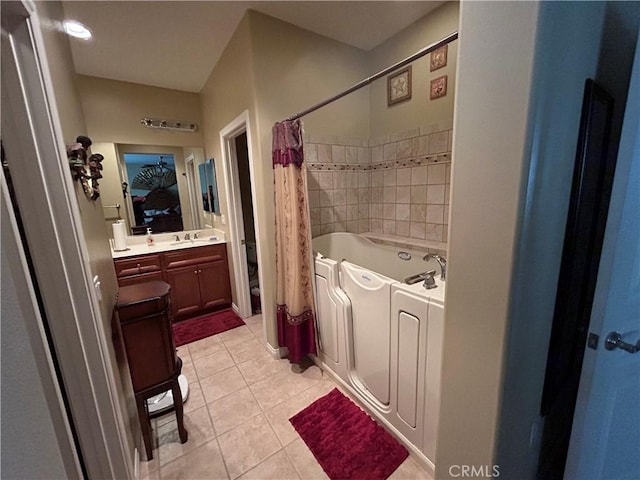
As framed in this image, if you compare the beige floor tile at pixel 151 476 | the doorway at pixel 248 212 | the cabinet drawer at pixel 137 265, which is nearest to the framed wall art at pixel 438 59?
the doorway at pixel 248 212

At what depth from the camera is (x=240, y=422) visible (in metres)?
1.66

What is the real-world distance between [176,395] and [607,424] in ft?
6.02

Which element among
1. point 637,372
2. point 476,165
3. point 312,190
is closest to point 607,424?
point 637,372

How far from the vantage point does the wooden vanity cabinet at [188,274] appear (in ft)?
8.61

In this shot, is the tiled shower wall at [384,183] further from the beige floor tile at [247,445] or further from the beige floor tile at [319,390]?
the beige floor tile at [247,445]

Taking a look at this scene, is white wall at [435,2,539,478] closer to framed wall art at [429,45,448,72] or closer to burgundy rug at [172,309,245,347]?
framed wall art at [429,45,448,72]

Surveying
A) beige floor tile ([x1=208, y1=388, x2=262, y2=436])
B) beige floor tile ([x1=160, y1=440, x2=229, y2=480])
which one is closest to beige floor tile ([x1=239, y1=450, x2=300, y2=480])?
beige floor tile ([x1=160, y1=440, x2=229, y2=480])

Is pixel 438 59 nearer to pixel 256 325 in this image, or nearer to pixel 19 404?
pixel 19 404

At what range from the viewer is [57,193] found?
0.84m

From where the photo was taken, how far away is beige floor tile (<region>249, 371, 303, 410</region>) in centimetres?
182

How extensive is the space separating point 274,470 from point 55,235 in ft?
4.68

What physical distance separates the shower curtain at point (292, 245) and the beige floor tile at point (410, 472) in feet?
3.03

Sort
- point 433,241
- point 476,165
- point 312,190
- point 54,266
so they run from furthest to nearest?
point 312,190 < point 433,241 < point 54,266 < point 476,165

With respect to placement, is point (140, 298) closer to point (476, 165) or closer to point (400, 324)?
point (400, 324)
